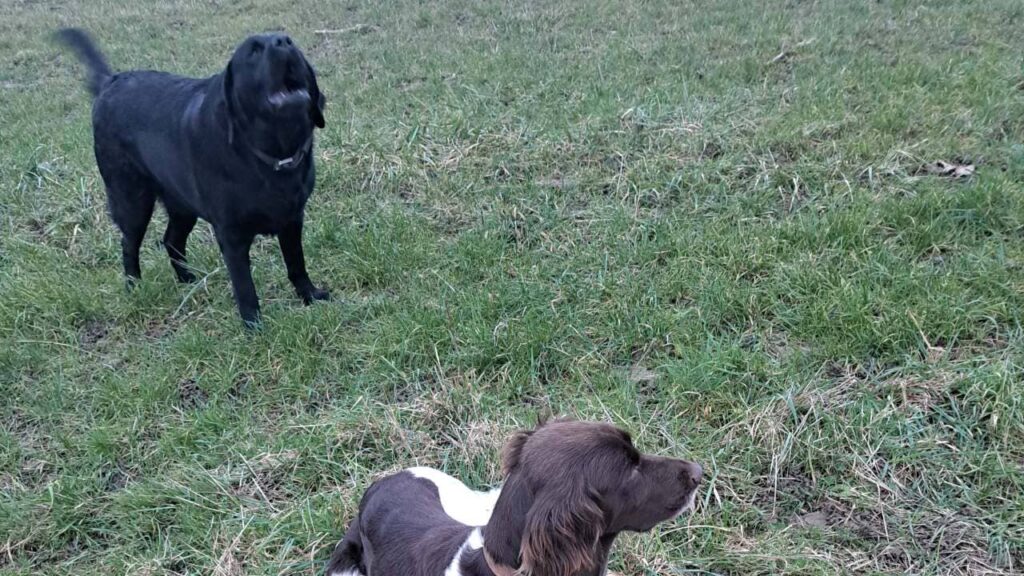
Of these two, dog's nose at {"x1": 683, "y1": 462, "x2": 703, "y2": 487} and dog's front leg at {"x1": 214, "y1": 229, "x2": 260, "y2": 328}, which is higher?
dog's nose at {"x1": 683, "y1": 462, "x2": 703, "y2": 487}

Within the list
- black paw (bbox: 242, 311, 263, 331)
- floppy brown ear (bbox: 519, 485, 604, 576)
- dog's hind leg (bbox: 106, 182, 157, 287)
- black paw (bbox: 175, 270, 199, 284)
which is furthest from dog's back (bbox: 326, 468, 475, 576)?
dog's hind leg (bbox: 106, 182, 157, 287)

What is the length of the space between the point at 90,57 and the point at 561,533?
151 inches

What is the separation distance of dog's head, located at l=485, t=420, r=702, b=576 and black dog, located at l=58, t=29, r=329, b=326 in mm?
1901

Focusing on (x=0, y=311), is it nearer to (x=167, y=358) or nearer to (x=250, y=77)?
(x=167, y=358)

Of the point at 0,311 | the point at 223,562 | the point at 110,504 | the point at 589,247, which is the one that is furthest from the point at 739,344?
the point at 0,311

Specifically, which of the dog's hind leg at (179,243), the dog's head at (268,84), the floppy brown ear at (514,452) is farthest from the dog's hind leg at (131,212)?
the floppy brown ear at (514,452)

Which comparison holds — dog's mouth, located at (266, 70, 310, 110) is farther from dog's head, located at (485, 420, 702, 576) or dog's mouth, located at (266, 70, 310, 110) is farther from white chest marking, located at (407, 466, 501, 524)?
dog's head, located at (485, 420, 702, 576)

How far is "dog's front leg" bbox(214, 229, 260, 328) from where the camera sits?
3.47 m

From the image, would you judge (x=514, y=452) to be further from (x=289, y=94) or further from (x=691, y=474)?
(x=289, y=94)

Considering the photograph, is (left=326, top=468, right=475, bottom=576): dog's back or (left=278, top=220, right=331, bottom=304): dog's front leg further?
(left=278, top=220, right=331, bottom=304): dog's front leg

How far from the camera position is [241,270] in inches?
139

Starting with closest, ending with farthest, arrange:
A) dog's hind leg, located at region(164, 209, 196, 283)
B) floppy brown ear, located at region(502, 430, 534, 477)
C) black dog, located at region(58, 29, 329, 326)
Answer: floppy brown ear, located at region(502, 430, 534, 477)
black dog, located at region(58, 29, 329, 326)
dog's hind leg, located at region(164, 209, 196, 283)

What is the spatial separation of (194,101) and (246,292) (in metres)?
0.89

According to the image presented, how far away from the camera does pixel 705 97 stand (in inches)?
205
